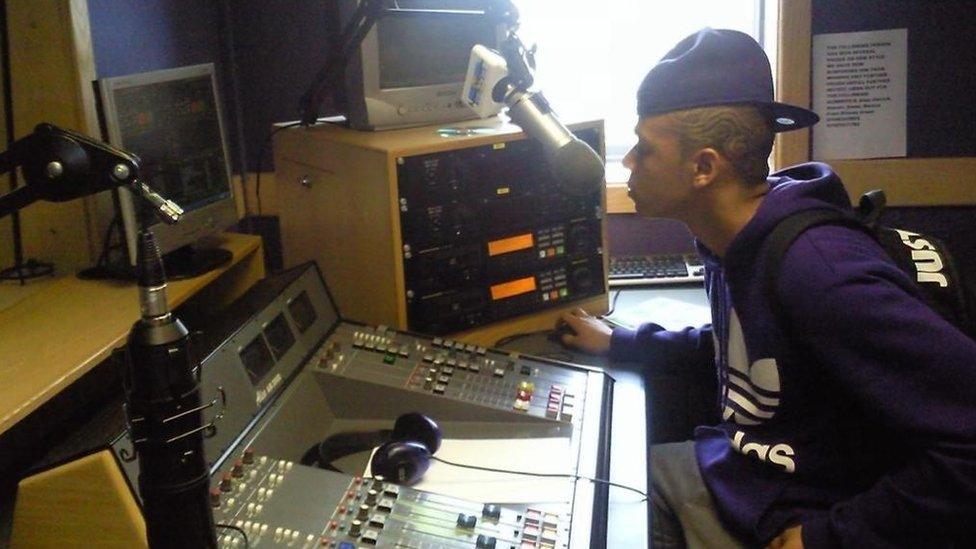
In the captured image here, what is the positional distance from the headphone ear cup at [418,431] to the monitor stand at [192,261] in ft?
1.54

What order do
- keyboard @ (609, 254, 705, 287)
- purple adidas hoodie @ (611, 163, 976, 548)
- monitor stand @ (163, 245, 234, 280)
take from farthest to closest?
keyboard @ (609, 254, 705, 287) → monitor stand @ (163, 245, 234, 280) → purple adidas hoodie @ (611, 163, 976, 548)

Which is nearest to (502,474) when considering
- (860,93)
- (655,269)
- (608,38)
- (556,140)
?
(556,140)

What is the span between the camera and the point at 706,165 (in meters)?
1.36

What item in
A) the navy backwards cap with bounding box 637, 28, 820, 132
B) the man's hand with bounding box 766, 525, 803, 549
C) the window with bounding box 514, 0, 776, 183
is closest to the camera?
the man's hand with bounding box 766, 525, 803, 549

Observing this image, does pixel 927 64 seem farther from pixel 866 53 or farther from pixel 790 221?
pixel 790 221

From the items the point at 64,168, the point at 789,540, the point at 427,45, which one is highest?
the point at 427,45

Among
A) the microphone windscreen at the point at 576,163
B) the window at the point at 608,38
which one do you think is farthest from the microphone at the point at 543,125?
the window at the point at 608,38

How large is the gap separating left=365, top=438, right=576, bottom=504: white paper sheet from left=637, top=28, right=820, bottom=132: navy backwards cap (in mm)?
524

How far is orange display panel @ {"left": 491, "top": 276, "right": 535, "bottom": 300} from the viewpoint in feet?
5.62

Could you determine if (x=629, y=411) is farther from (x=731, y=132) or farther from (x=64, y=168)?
(x=64, y=168)

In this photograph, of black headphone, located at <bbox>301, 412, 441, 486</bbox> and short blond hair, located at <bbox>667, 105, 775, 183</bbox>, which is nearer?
black headphone, located at <bbox>301, 412, 441, 486</bbox>

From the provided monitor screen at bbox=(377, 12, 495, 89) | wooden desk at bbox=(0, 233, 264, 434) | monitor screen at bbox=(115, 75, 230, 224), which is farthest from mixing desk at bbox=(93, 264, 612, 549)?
monitor screen at bbox=(377, 12, 495, 89)

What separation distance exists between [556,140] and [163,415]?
82 cm

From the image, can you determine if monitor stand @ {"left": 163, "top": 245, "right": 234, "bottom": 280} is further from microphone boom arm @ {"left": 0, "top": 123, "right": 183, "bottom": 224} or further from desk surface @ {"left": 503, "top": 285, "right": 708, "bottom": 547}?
microphone boom arm @ {"left": 0, "top": 123, "right": 183, "bottom": 224}
